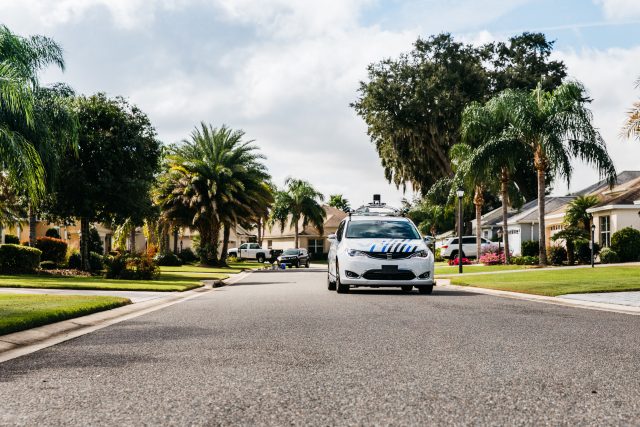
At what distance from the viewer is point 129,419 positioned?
4.61m

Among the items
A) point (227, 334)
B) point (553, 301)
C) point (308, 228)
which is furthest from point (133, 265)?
point (308, 228)

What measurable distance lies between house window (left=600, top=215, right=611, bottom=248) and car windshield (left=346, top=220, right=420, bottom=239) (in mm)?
23076

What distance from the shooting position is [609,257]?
35.6 metres

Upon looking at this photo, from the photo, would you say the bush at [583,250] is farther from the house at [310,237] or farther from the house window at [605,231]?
the house at [310,237]

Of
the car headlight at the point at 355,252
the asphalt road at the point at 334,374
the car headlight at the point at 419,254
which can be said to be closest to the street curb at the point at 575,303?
the car headlight at the point at 419,254

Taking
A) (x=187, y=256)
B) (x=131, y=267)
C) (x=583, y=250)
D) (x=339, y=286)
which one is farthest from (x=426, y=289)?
(x=187, y=256)

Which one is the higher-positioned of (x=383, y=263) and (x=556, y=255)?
(x=556, y=255)

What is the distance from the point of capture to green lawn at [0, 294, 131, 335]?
9.32 meters

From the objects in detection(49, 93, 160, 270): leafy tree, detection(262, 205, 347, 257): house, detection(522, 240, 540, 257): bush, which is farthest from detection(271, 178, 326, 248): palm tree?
detection(49, 93, 160, 270): leafy tree

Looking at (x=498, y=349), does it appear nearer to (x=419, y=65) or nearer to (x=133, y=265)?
(x=133, y=265)

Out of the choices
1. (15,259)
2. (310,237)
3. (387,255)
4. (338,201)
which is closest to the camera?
(387,255)

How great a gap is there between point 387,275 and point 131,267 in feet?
42.0

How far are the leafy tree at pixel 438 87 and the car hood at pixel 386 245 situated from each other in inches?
1266

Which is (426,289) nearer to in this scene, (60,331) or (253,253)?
(60,331)
